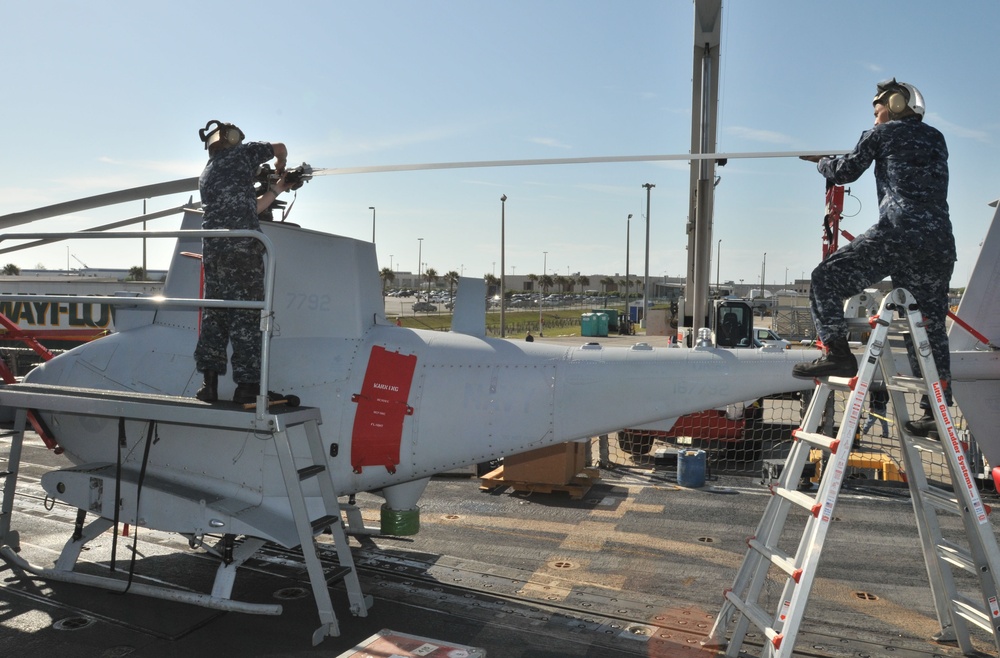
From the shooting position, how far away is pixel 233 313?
6.00 m

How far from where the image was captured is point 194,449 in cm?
646

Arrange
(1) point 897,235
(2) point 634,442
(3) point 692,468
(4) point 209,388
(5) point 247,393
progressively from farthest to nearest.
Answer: (2) point 634,442, (3) point 692,468, (4) point 209,388, (5) point 247,393, (1) point 897,235

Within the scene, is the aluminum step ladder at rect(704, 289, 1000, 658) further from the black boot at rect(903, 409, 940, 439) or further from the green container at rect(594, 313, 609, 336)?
the green container at rect(594, 313, 609, 336)

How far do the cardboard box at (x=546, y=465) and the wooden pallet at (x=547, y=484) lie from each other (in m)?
0.07

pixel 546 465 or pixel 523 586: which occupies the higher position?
pixel 546 465

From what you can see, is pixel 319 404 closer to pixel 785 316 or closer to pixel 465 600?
pixel 465 600

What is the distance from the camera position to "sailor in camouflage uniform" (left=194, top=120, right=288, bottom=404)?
5.99 m

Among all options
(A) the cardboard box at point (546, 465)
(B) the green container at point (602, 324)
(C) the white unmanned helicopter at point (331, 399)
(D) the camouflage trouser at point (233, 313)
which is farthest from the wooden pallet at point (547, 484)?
(B) the green container at point (602, 324)

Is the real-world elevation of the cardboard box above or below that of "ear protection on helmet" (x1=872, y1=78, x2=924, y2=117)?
below

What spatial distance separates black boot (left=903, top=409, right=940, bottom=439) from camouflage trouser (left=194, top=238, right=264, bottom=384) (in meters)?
4.99

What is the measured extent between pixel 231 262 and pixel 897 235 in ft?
15.9

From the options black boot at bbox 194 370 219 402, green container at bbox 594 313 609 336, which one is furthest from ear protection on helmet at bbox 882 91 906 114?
green container at bbox 594 313 609 336

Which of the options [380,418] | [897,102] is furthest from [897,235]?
[380,418]

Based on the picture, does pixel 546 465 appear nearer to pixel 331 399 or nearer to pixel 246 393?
pixel 331 399
